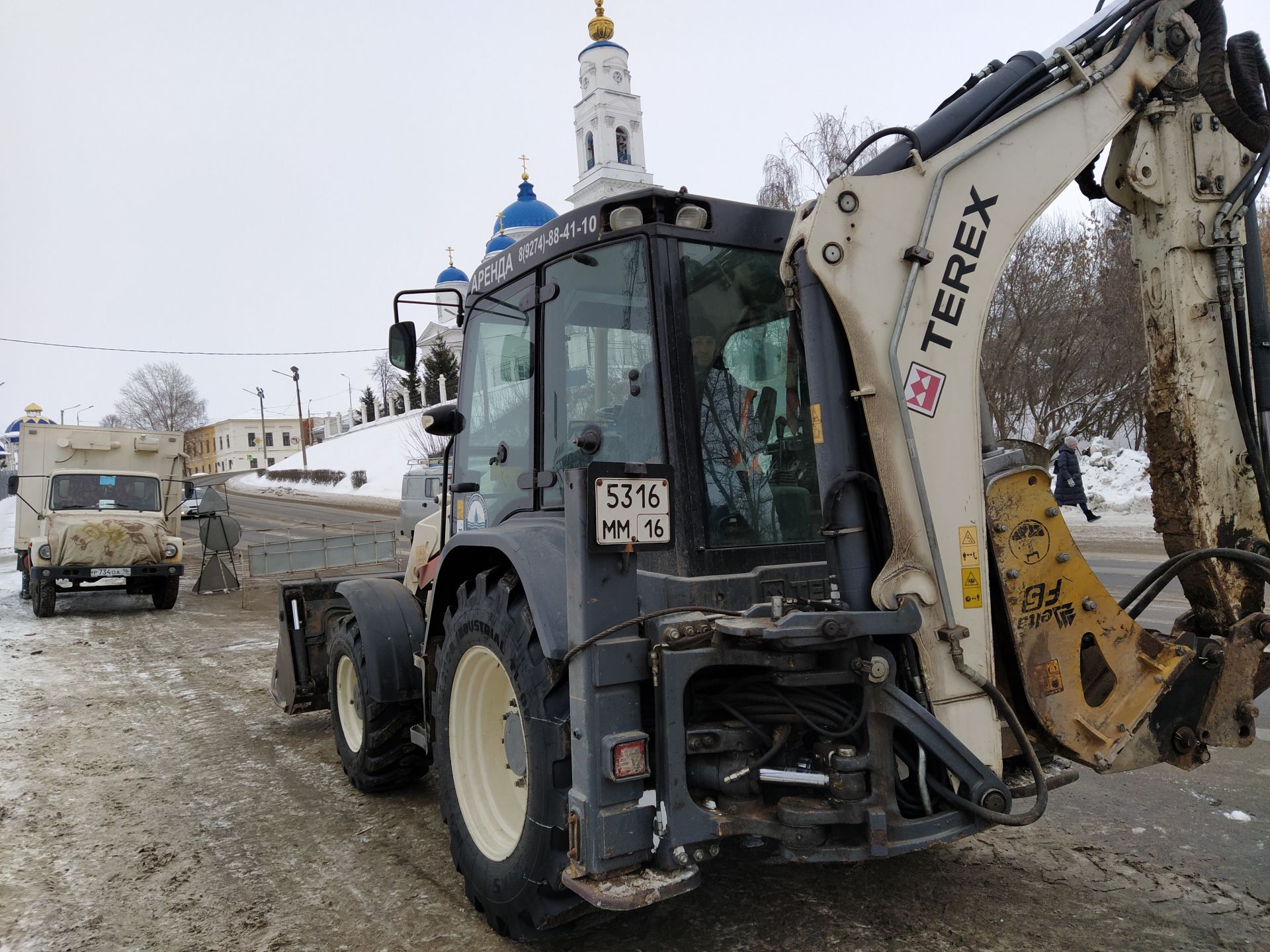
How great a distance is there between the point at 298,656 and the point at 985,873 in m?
4.26

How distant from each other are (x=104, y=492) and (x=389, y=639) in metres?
11.7

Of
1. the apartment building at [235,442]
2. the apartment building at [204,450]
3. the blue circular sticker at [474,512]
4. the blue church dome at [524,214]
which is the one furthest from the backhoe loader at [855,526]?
the apartment building at [204,450]

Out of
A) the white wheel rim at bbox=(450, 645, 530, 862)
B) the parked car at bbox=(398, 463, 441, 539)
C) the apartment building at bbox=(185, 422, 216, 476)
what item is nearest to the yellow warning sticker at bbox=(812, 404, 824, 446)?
the white wheel rim at bbox=(450, 645, 530, 862)

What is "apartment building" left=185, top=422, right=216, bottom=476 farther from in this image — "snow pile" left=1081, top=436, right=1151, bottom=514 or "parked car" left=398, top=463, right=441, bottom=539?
"snow pile" left=1081, top=436, right=1151, bottom=514

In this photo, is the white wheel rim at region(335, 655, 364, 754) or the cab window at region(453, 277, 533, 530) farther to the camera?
the white wheel rim at region(335, 655, 364, 754)

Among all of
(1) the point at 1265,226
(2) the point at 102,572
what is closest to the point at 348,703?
(2) the point at 102,572

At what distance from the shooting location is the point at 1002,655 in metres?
2.90

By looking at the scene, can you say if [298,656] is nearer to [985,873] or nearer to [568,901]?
[568,901]

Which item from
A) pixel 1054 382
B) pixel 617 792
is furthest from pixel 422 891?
pixel 1054 382

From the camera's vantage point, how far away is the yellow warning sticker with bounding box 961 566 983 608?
269cm

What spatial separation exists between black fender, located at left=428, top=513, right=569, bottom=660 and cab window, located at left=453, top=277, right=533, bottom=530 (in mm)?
250

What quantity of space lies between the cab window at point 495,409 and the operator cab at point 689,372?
15 centimetres

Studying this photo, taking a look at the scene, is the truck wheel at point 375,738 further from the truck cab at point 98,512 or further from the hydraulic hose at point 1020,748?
the truck cab at point 98,512

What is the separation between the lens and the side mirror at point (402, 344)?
4570mm
